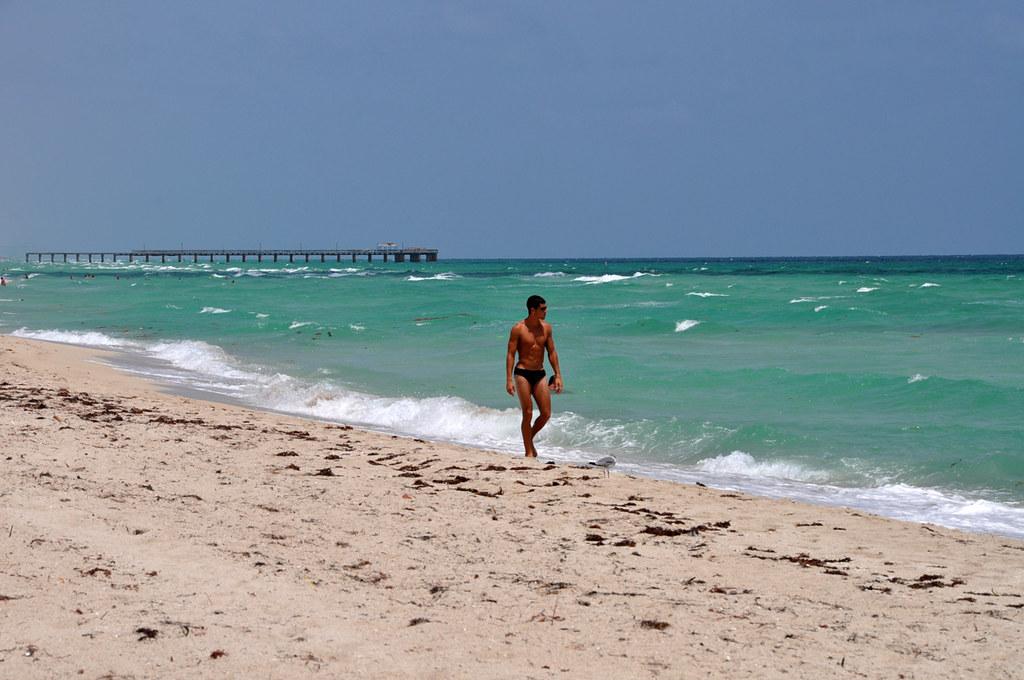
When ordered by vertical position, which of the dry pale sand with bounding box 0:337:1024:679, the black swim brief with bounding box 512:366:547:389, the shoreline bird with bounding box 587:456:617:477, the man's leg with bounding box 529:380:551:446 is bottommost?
the shoreline bird with bounding box 587:456:617:477

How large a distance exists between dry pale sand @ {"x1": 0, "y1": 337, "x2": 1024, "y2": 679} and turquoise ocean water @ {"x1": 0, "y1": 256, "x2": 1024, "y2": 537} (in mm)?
2253

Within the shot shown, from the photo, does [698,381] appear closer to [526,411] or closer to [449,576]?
[526,411]

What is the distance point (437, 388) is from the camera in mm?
15977

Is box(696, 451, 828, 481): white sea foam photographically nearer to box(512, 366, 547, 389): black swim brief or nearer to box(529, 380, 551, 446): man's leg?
box(529, 380, 551, 446): man's leg

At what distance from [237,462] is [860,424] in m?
7.72

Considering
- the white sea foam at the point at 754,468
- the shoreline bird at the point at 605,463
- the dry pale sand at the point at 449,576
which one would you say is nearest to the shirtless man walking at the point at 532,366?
the shoreline bird at the point at 605,463

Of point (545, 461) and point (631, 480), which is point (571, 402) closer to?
point (545, 461)

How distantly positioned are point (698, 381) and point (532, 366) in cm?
740

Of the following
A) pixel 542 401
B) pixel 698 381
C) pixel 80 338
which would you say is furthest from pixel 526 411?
pixel 80 338

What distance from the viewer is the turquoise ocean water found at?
9.99 metres

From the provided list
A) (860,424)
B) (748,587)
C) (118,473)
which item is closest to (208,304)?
(860,424)

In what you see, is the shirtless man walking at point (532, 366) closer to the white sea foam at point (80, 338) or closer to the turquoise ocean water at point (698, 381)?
the turquoise ocean water at point (698, 381)

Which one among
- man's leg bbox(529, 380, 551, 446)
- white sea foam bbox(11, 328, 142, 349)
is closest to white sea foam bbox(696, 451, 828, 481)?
man's leg bbox(529, 380, 551, 446)

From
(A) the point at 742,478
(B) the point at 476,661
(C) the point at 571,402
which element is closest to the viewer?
(B) the point at 476,661
